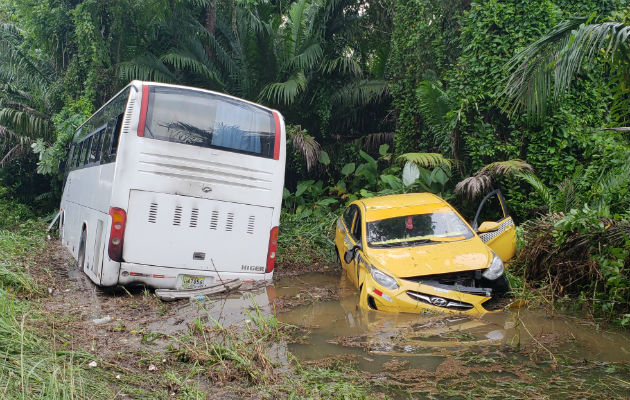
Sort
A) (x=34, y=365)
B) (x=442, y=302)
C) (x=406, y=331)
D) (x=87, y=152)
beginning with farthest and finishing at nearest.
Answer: (x=87, y=152) → (x=442, y=302) → (x=406, y=331) → (x=34, y=365)

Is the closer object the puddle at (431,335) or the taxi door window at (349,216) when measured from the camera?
the puddle at (431,335)

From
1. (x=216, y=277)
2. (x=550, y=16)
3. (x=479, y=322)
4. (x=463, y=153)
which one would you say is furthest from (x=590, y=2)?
(x=216, y=277)

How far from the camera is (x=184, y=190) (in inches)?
296

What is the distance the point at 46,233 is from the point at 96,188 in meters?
6.90

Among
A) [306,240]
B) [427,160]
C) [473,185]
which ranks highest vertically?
[427,160]

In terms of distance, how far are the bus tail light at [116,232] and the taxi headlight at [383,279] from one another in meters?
3.36

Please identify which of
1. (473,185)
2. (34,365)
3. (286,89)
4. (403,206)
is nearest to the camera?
(34,365)

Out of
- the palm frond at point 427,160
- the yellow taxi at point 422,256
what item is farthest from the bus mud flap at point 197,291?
the palm frond at point 427,160

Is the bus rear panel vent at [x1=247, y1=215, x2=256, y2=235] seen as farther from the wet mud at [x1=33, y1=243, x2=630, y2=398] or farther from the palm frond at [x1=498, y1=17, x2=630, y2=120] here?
the palm frond at [x1=498, y1=17, x2=630, y2=120]

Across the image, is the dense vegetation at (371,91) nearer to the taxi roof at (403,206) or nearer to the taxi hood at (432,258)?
the taxi hood at (432,258)

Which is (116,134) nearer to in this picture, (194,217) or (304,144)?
(194,217)

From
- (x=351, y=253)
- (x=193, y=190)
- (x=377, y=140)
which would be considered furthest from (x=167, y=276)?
(x=377, y=140)

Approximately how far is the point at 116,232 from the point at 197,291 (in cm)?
134

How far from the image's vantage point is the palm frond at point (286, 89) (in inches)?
550
